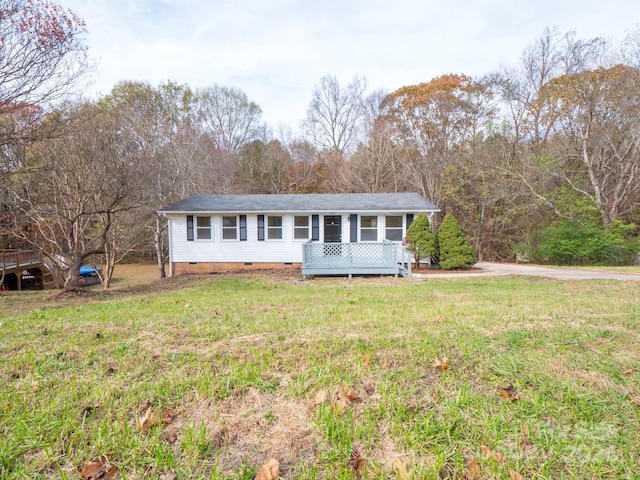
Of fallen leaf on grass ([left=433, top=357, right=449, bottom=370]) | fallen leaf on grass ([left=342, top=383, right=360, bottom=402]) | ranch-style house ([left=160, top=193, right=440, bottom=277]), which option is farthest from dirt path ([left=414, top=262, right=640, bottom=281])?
fallen leaf on grass ([left=342, top=383, right=360, bottom=402])

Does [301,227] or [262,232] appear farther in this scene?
[301,227]

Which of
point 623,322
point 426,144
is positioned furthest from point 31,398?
point 426,144

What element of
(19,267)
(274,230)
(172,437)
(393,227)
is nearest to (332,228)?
(274,230)

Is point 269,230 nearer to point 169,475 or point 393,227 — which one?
point 393,227

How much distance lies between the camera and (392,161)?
24328 mm

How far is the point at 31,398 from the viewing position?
2148 mm

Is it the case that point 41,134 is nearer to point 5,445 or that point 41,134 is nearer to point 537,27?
point 5,445

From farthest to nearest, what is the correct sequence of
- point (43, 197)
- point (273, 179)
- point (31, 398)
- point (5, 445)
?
point (273, 179), point (43, 197), point (31, 398), point (5, 445)

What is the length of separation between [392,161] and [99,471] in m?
24.6

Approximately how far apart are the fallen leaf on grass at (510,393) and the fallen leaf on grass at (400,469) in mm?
903

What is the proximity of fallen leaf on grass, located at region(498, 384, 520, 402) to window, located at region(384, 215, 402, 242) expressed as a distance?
13.0 m

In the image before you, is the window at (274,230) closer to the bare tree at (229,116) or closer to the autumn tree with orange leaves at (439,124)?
the autumn tree with orange leaves at (439,124)

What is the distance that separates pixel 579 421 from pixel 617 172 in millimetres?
21491

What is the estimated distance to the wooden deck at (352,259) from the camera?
39.9 feet
